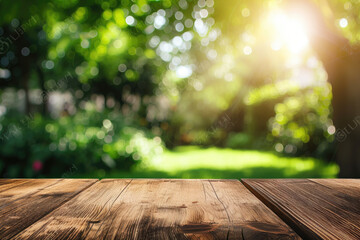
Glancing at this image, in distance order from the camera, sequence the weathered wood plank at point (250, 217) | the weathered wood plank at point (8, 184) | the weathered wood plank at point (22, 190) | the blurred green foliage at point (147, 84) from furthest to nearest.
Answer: the blurred green foliage at point (147, 84), the weathered wood plank at point (8, 184), the weathered wood plank at point (22, 190), the weathered wood plank at point (250, 217)

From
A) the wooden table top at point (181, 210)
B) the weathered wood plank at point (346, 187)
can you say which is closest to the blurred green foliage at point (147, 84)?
the wooden table top at point (181, 210)

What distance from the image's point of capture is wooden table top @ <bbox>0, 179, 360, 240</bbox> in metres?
0.85

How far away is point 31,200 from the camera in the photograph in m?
1.20

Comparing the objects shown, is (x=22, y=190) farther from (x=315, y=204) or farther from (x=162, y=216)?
(x=315, y=204)

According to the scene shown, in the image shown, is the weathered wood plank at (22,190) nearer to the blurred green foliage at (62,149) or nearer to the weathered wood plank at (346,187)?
the weathered wood plank at (346,187)

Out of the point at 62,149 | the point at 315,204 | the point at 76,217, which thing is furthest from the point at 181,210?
the point at 62,149

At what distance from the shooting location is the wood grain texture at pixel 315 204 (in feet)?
2.84

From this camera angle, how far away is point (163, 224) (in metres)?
0.91

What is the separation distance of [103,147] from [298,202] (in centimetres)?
679

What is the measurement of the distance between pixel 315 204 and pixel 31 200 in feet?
3.63

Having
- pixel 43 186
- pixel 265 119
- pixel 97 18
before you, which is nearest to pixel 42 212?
pixel 43 186

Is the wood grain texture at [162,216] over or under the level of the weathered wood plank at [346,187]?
under

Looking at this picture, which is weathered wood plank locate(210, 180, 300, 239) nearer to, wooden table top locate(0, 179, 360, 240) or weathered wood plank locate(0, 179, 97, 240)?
wooden table top locate(0, 179, 360, 240)

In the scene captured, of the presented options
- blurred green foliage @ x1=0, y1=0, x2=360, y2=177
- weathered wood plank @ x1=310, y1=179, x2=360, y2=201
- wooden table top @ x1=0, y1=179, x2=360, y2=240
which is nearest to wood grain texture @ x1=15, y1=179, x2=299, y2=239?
wooden table top @ x1=0, y1=179, x2=360, y2=240
